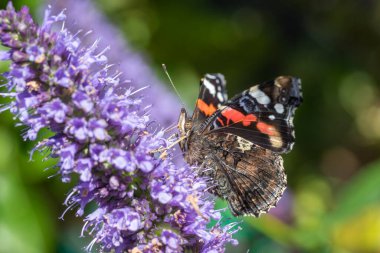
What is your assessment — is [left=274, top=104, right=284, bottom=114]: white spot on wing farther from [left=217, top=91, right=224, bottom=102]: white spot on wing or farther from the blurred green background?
the blurred green background

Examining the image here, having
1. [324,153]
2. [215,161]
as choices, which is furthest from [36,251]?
[324,153]

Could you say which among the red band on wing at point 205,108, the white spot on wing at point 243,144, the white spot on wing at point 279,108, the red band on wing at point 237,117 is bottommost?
the white spot on wing at point 243,144

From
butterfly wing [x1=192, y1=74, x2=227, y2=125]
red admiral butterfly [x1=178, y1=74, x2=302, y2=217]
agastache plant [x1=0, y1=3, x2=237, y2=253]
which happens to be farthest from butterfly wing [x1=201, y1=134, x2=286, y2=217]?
agastache plant [x1=0, y1=3, x2=237, y2=253]

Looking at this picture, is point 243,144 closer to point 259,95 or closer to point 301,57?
point 259,95

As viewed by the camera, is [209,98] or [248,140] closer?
[248,140]

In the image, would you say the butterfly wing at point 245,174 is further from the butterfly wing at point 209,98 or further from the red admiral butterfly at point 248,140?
the butterfly wing at point 209,98

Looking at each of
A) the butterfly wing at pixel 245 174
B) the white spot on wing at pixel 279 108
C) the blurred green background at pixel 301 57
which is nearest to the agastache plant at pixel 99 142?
the butterfly wing at pixel 245 174

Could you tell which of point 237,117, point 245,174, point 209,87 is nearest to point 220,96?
point 209,87
